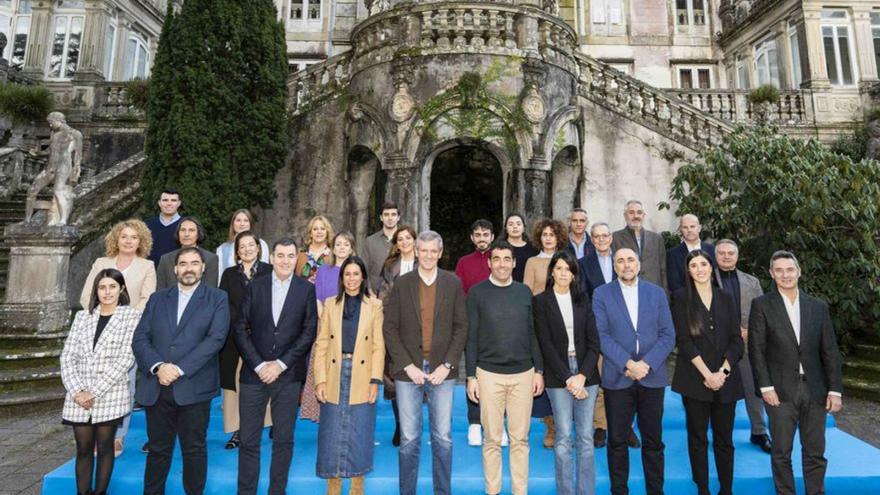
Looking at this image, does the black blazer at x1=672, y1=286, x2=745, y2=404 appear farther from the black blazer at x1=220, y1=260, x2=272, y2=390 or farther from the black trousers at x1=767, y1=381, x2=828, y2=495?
the black blazer at x1=220, y1=260, x2=272, y2=390

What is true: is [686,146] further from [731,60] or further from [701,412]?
[731,60]

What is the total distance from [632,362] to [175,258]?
440 cm

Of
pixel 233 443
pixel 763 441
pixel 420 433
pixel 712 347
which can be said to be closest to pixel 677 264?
pixel 712 347

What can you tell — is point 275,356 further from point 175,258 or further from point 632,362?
point 632,362

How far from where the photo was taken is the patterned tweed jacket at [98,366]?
3975 millimetres

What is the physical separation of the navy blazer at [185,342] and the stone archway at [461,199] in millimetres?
8283

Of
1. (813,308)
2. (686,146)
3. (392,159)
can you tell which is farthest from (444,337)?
(686,146)

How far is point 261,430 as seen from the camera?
13.3 ft

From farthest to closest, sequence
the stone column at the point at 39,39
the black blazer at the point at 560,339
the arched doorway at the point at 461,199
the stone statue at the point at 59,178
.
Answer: the stone column at the point at 39,39 < the arched doorway at the point at 461,199 < the stone statue at the point at 59,178 < the black blazer at the point at 560,339

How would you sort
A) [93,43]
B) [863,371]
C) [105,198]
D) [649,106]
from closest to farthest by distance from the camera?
[863,371]
[105,198]
[649,106]
[93,43]

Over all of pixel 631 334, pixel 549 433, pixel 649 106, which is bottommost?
pixel 549 433

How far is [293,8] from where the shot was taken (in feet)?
70.1

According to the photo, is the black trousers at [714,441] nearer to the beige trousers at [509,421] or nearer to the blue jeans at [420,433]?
the beige trousers at [509,421]

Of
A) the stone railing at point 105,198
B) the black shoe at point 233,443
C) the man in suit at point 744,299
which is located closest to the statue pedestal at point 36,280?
the stone railing at point 105,198
